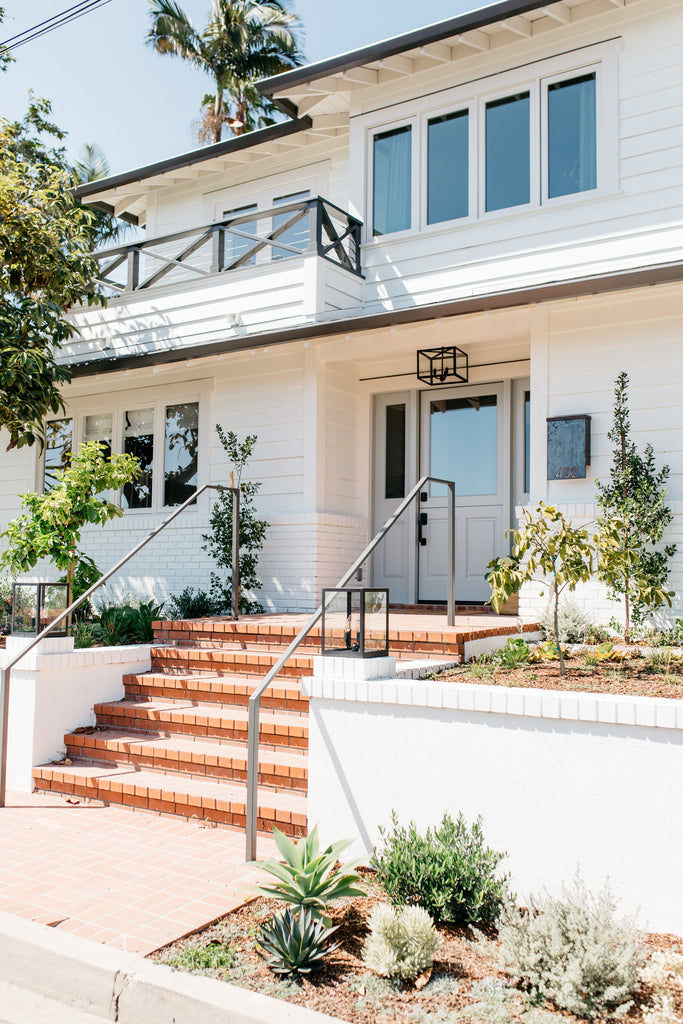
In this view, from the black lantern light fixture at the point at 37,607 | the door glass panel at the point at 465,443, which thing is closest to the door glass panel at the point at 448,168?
the door glass panel at the point at 465,443

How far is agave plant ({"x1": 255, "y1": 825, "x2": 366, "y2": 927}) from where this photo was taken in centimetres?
369

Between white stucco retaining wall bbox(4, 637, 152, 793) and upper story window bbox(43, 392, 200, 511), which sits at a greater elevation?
upper story window bbox(43, 392, 200, 511)

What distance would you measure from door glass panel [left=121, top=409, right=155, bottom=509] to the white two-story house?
0.11ft

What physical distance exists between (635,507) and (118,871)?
17.0 ft

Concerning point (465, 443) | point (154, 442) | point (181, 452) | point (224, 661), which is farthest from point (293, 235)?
point (224, 661)

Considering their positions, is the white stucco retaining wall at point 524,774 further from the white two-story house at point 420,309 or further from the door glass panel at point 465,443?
the door glass panel at point 465,443

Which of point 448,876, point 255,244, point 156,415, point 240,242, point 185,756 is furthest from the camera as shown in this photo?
point 240,242

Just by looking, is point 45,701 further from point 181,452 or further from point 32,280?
point 32,280

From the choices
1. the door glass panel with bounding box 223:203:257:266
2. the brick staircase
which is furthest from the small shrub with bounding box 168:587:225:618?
the door glass panel with bounding box 223:203:257:266

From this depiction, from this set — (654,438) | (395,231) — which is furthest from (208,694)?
(395,231)

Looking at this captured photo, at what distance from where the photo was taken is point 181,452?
437 inches

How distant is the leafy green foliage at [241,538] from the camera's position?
31.5 ft

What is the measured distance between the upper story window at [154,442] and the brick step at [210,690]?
13.2 ft

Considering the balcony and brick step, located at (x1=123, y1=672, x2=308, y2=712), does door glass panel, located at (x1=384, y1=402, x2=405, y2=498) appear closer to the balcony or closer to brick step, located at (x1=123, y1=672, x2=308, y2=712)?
the balcony
